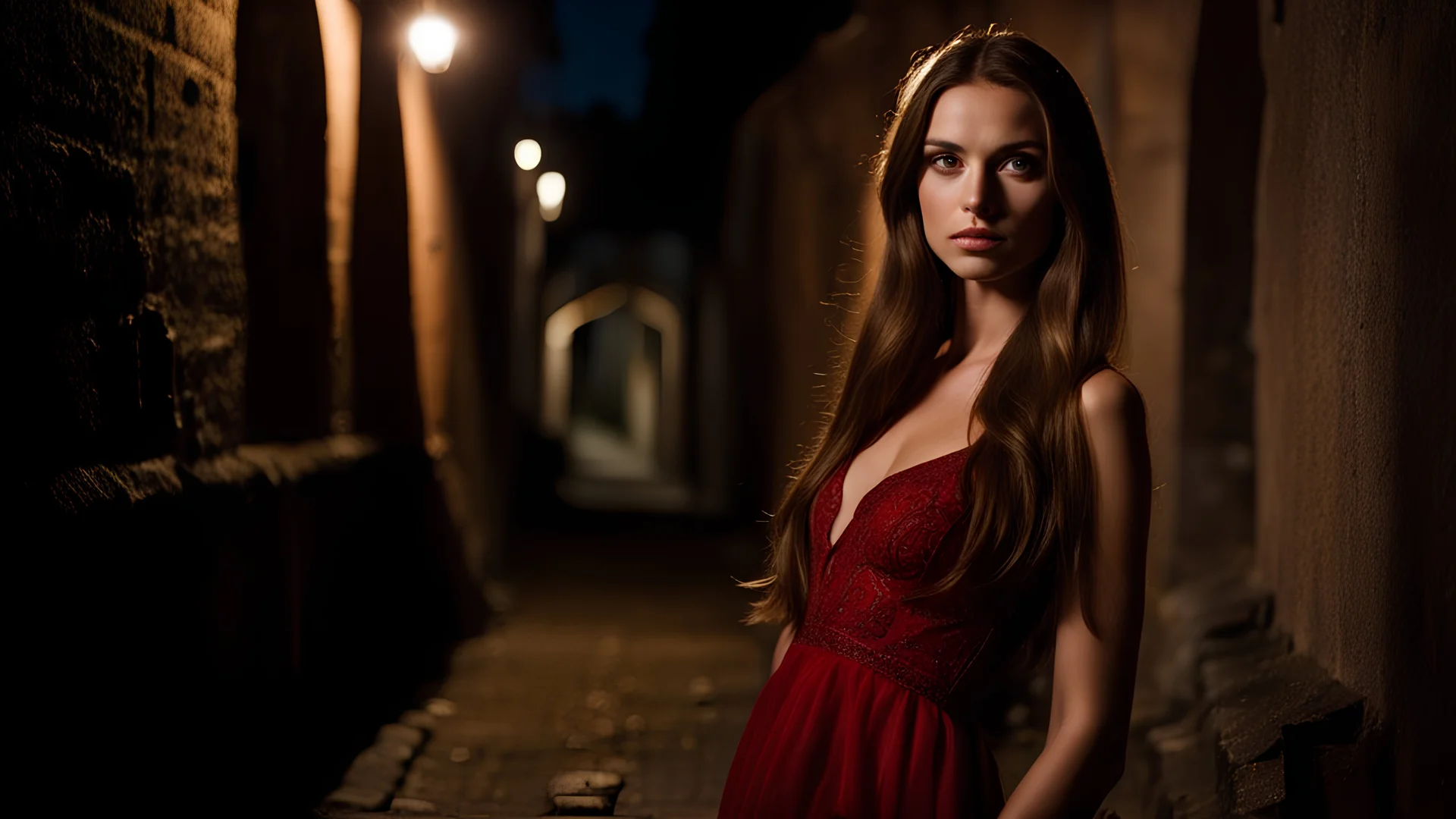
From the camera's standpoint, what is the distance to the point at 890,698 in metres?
1.91

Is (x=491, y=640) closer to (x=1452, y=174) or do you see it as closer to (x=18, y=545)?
(x=18, y=545)

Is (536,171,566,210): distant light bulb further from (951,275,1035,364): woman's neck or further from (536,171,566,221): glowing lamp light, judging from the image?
(951,275,1035,364): woman's neck

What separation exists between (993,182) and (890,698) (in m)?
0.79

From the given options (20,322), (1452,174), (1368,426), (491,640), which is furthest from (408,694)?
(1452,174)

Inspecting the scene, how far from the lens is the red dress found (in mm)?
1859

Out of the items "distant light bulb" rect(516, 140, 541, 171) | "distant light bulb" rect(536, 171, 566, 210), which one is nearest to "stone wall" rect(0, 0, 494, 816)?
"distant light bulb" rect(516, 140, 541, 171)

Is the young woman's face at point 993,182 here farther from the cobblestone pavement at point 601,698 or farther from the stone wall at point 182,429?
the cobblestone pavement at point 601,698

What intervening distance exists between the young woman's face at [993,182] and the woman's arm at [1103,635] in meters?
0.29

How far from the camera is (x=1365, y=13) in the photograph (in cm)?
258

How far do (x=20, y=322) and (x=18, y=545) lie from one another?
1.46 ft

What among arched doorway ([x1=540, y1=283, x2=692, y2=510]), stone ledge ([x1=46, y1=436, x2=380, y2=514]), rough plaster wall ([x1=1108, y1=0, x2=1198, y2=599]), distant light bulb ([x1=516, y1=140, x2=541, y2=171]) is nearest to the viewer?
stone ledge ([x1=46, y1=436, x2=380, y2=514])

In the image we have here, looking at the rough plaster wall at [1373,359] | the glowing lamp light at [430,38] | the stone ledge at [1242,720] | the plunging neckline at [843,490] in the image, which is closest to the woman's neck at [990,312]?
the plunging neckline at [843,490]

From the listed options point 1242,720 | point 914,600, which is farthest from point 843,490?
point 1242,720

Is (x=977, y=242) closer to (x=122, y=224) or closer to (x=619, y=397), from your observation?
(x=122, y=224)
